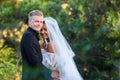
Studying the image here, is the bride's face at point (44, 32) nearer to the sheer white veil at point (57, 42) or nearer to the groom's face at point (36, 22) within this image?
the sheer white veil at point (57, 42)

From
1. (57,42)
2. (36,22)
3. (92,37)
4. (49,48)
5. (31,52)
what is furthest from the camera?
(92,37)

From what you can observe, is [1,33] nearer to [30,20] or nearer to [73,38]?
[73,38]

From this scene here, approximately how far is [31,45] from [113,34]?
3078mm

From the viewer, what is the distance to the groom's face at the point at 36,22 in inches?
233

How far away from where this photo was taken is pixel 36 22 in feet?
19.4

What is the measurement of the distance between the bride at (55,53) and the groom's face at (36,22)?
0.16 metres

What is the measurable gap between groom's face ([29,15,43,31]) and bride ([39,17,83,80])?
0.16 m

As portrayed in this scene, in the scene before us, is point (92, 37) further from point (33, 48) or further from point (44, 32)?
point (33, 48)

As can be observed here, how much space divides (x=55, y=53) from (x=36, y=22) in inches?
20.1

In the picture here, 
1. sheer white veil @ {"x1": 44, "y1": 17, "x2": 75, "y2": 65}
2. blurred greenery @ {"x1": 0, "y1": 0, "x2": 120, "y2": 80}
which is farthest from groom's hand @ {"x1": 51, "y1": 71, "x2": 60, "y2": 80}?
blurred greenery @ {"x1": 0, "y1": 0, "x2": 120, "y2": 80}

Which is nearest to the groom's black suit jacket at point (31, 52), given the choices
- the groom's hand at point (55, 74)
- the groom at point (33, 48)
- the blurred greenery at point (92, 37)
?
the groom at point (33, 48)

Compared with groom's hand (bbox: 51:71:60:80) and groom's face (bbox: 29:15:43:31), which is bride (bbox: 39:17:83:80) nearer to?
groom's hand (bbox: 51:71:60:80)

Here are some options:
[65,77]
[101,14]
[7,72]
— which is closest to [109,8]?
[101,14]

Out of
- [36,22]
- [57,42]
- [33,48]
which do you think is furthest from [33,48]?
[57,42]
